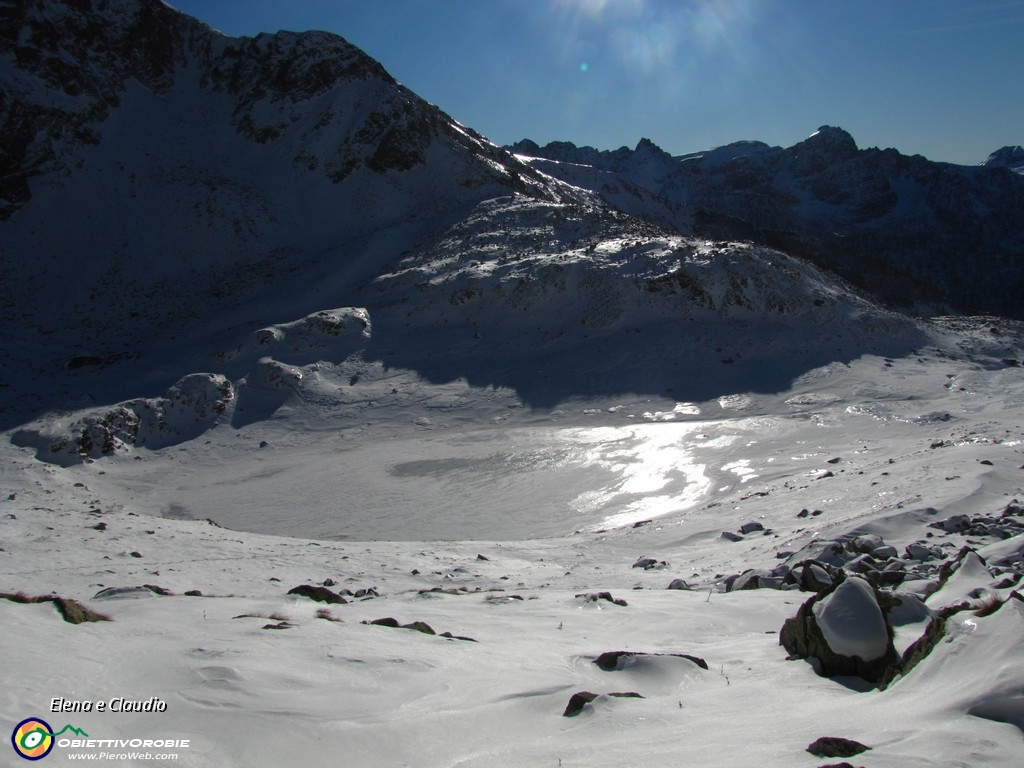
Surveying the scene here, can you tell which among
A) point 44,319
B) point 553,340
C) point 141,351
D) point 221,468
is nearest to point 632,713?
point 221,468

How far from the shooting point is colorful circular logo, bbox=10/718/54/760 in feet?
12.4

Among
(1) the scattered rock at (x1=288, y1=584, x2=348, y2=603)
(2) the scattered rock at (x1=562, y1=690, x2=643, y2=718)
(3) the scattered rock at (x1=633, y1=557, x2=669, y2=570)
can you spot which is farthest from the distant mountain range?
(2) the scattered rock at (x1=562, y1=690, x2=643, y2=718)

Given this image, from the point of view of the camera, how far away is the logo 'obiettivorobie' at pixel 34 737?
3.78m

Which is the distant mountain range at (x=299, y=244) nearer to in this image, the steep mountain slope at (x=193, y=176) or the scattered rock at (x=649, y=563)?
the steep mountain slope at (x=193, y=176)

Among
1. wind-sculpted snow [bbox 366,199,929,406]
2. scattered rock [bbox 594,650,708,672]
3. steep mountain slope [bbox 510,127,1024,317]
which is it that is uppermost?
steep mountain slope [bbox 510,127,1024,317]

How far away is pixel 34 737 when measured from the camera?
396 cm

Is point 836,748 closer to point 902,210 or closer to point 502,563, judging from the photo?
point 502,563

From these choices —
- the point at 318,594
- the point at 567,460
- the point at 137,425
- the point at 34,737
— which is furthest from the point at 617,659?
the point at 137,425

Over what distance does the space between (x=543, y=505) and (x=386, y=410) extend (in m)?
11.3

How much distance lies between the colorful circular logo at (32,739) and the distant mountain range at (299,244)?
25.1 m

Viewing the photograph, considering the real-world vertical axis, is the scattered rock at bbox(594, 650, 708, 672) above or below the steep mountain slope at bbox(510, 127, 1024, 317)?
below

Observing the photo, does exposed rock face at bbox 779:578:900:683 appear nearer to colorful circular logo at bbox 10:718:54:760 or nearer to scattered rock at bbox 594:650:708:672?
scattered rock at bbox 594:650:708:672

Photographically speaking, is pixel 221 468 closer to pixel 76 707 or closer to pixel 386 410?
pixel 386 410

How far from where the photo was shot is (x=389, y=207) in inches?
1951
